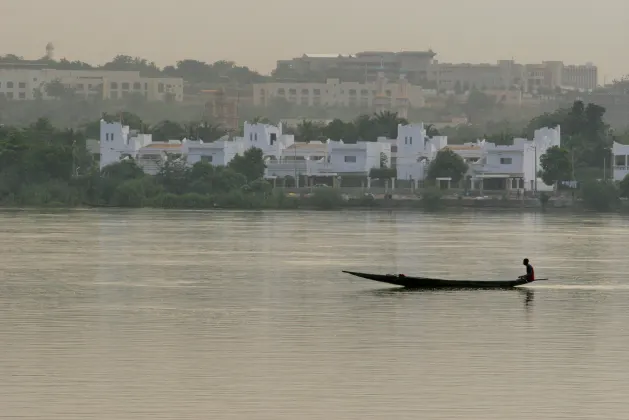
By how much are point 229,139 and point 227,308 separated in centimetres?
10045

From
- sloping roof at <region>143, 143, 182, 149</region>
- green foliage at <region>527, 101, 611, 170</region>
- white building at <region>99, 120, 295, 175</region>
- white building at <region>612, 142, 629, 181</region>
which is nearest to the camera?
white building at <region>612, 142, 629, 181</region>

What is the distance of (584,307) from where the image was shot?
127 ft

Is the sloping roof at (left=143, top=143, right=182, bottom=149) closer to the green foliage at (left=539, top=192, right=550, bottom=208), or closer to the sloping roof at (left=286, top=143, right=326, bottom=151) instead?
the sloping roof at (left=286, top=143, right=326, bottom=151)

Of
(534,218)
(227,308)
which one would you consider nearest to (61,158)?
(534,218)

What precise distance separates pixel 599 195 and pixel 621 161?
21.6 feet

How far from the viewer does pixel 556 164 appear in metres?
122

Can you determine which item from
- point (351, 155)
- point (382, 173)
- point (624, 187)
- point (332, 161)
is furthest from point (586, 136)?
point (332, 161)

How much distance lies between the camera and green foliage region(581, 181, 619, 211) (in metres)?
120

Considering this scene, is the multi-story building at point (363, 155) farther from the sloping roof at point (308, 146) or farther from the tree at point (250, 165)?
the tree at point (250, 165)

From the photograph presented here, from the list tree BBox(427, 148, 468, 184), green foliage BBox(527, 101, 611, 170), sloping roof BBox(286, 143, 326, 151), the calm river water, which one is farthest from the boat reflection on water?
green foliage BBox(527, 101, 611, 170)

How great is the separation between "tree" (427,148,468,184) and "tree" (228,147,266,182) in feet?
39.2

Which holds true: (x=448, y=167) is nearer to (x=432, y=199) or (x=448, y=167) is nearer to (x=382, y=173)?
(x=432, y=199)

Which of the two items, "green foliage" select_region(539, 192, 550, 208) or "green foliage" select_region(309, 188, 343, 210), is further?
"green foliage" select_region(309, 188, 343, 210)

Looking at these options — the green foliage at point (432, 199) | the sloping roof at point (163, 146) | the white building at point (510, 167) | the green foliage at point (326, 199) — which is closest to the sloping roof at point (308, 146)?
the green foliage at point (326, 199)
